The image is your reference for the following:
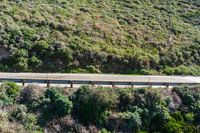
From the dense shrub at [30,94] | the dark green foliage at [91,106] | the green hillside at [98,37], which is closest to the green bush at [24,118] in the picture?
the dense shrub at [30,94]

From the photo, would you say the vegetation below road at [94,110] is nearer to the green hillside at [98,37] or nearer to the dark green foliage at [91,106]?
the dark green foliage at [91,106]

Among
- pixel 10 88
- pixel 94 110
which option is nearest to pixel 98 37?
pixel 94 110

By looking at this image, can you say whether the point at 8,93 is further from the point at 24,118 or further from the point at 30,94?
the point at 24,118

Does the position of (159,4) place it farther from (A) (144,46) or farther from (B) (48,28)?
(B) (48,28)

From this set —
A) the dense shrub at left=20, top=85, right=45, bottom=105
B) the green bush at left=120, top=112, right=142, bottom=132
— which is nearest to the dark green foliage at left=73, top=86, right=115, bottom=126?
the green bush at left=120, top=112, right=142, bottom=132

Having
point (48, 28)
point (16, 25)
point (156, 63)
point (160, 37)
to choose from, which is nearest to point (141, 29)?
point (160, 37)

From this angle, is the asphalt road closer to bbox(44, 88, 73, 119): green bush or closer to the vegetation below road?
the vegetation below road
